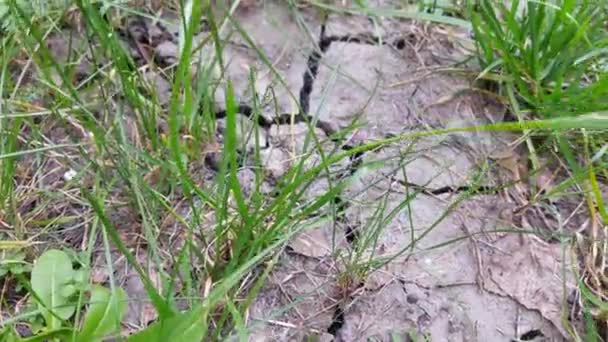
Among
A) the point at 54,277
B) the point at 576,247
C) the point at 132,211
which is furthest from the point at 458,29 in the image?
the point at 54,277

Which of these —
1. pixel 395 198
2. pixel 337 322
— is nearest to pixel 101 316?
pixel 337 322

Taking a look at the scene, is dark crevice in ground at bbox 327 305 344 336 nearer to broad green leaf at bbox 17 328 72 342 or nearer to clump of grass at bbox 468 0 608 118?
broad green leaf at bbox 17 328 72 342


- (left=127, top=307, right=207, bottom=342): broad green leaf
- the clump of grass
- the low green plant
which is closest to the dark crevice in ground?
(left=127, top=307, right=207, bottom=342): broad green leaf

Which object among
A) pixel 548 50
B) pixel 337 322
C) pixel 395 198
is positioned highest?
pixel 548 50

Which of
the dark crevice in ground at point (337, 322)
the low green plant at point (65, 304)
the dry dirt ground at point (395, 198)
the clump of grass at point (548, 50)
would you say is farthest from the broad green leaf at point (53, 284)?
the clump of grass at point (548, 50)

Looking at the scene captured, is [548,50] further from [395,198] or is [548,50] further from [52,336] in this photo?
[52,336]
